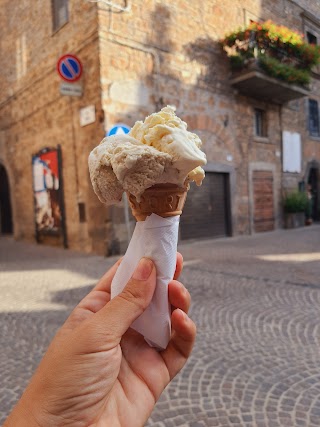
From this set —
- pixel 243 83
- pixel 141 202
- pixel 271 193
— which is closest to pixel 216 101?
pixel 243 83

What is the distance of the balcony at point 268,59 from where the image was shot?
1095 centimetres

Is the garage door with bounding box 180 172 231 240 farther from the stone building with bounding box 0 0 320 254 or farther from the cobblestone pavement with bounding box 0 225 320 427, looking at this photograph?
the cobblestone pavement with bounding box 0 225 320 427

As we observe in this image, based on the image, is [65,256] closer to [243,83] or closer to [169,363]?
[169,363]

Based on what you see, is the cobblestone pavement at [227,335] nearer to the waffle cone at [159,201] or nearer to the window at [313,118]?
the waffle cone at [159,201]

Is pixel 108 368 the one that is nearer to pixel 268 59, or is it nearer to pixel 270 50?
pixel 268 59

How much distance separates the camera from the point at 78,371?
114 cm

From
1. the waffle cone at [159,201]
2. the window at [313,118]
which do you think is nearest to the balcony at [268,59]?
the window at [313,118]

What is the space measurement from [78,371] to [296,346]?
8.53 feet

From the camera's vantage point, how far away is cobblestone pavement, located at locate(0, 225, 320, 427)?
224 cm

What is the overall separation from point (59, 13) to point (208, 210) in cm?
766

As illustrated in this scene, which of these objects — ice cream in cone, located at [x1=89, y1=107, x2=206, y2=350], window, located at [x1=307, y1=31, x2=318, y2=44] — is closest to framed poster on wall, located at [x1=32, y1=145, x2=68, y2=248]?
ice cream in cone, located at [x1=89, y1=107, x2=206, y2=350]

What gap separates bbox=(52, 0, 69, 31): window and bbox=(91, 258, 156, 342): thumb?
33.7ft

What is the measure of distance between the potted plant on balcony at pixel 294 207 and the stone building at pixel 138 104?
0.34m

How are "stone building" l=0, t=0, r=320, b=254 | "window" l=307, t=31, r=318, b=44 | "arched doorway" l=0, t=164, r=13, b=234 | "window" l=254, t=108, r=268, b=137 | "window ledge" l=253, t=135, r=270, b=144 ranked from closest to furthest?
"stone building" l=0, t=0, r=320, b=254
"window ledge" l=253, t=135, r=270, b=144
"window" l=254, t=108, r=268, b=137
"arched doorway" l=0, t=164, r=13, b=234
"window" l=307, t=31, r=318, b=44
